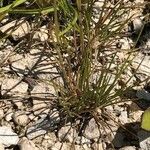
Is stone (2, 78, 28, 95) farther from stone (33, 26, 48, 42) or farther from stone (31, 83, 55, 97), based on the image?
stone (33, 26, 48, 42)

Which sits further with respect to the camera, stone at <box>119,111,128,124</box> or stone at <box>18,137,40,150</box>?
stone at <box>119,111,128,124</box>

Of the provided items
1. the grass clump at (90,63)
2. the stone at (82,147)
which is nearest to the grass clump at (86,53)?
the grass clump at (90,63)

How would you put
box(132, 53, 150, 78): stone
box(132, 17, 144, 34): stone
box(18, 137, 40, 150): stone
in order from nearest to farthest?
box(18, 137, 40, 150): stone
box(132, 53, 150, 78): stone
box(132, 17, 144, 34): stone

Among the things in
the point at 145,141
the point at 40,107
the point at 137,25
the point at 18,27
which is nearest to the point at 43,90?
the point at 40,107

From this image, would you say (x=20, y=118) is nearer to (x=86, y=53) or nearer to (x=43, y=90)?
(x=43, y=90)

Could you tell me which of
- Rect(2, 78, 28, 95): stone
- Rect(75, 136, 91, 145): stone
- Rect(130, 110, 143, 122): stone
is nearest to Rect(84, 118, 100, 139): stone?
Rect(75, 136, 91, 145): stone

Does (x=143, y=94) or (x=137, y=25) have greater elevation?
(x=137, y=25)
